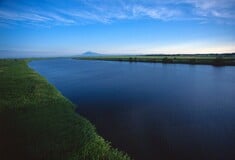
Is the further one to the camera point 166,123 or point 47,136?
point 166,123

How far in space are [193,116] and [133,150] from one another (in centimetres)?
628

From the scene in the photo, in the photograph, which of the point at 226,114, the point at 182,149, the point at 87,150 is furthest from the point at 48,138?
the point at 226,114

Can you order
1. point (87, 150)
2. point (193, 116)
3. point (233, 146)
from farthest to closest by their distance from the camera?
point (193, 116)
point (233, 146)
point (87, 150)

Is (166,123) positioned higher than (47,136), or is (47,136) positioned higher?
(47,136)

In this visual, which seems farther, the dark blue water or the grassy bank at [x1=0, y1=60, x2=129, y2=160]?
the dark blue water

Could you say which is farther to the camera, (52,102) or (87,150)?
(52,102)

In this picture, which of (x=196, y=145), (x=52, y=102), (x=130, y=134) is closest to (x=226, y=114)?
(x=196, y=145)

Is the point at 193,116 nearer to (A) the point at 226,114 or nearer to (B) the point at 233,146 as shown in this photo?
(A) the point at 226,114

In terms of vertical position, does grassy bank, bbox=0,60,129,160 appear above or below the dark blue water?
above

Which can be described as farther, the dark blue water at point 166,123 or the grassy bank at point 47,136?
the dark blue water at point 166,123

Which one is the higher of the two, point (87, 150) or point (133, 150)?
point (87, 150)

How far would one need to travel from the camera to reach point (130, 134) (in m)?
10.3

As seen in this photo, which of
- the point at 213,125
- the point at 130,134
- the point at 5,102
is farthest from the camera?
the point at 5,102

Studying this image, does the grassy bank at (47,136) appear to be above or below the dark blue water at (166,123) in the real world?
above
